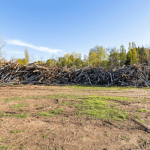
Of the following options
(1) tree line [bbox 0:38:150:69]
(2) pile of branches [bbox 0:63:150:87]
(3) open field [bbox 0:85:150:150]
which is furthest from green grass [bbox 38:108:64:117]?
(1) tree line [bbox 0:38:150:69]

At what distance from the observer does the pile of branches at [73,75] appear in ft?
42.1

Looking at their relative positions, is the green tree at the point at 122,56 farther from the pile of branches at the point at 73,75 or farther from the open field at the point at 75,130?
the open field at the point at 75,130

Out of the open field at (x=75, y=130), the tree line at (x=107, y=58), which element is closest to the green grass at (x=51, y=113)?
the open field at (x=75, y=130)

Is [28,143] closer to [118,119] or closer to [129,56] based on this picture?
[118,119]

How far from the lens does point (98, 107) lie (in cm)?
481

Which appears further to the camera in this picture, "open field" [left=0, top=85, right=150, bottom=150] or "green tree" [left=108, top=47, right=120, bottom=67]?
"green tree" [left=108, top=47, right=120, bottom=67]

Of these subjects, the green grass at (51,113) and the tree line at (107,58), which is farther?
the tree line at (107,58)

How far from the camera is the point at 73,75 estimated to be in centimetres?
1509

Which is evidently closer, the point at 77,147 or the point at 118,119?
the point at 77,147

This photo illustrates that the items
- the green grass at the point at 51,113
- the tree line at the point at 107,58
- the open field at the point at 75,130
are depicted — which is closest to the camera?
the open field at the point at 75,130

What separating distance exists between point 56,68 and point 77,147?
1350 centimetres

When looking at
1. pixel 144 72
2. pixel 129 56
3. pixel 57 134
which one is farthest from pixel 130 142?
pixel 129 56

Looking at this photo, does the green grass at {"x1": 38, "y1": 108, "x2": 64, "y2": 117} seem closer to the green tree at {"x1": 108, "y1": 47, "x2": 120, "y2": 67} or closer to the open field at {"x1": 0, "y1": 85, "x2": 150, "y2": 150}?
the open field at {"x1": 0, "y1": 85, "x2": 150, "y2": 150}

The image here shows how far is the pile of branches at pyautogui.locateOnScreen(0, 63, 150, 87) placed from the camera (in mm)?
12828
